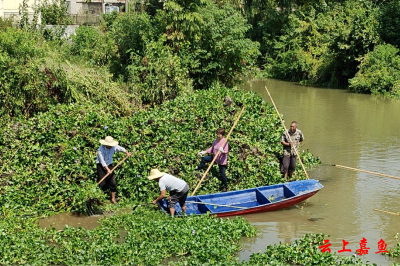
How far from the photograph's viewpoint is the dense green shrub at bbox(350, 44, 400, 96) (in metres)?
27.6

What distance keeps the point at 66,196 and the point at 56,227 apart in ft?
2.70

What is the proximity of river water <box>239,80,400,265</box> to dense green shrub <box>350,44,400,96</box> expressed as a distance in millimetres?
1553

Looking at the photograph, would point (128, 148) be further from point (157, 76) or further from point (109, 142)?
point (157, 76)

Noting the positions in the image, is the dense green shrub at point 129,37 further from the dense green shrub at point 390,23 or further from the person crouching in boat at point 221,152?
the dense green shrub at point 390,23

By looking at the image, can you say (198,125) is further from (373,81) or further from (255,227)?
(373,81)

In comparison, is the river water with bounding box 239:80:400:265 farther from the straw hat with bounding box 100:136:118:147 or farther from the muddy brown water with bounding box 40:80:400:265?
the straw hat with bounding box 100:136:118:147

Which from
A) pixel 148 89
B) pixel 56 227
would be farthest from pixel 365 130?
pixel 56 227

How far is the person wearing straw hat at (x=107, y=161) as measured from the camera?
11125 millimetres

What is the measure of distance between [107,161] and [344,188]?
590cm

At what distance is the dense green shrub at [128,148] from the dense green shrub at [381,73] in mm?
15624

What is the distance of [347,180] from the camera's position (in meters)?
13.9

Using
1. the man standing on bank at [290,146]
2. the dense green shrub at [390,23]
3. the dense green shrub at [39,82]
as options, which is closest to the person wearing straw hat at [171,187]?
the man standing on bank at [290,146]

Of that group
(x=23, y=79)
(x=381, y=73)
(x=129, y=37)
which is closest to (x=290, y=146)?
(x=23, y=79)

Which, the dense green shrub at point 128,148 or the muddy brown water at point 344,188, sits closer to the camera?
the muddy brown water at point 344,188
